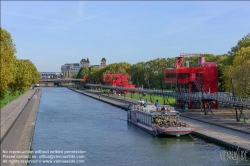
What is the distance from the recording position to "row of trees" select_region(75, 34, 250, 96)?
182 ft

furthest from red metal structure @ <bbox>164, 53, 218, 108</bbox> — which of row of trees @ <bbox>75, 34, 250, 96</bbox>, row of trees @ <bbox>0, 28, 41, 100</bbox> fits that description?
row of trees @ <bbox>0, 28, 41, 100</bbox>

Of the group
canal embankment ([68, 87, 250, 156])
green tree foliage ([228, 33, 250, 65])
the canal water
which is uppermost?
green tree foliage ([228, 33, 250, 65])

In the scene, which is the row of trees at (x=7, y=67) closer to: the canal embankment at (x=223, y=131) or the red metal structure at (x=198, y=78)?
the canal embankment at (x=223, y=131)

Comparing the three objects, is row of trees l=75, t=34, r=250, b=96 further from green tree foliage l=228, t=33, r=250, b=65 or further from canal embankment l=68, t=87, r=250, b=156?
canal embankment l=68, t=87, r=250, b=156

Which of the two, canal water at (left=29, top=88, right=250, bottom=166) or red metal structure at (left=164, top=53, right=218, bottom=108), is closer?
canal water at (left=29, top=88, right=250, bottom=166)

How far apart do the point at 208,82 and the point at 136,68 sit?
90524 mm

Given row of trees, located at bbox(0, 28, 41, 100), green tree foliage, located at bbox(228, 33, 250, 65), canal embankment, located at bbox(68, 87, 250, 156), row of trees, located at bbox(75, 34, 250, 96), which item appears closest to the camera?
canal embankment, located at bbox(68, 87, 250, 156)

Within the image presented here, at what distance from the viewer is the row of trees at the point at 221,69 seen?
5555cm

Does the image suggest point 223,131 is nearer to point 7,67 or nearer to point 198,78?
point 7,67

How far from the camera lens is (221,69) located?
85.1m

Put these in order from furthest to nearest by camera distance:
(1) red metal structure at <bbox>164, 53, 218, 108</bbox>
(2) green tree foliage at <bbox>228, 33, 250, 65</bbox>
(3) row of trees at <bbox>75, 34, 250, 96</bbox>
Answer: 1. (2) green tree foliage at <bbox>228, 33, 250, 65</bbox>
2. (1) red metal structure at <bbox>164, 53, 218, 108</bbox>
3. (3) row of trees at <bbox>75, 34, 250, 96</bbox>

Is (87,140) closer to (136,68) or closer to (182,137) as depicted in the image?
(182,137)

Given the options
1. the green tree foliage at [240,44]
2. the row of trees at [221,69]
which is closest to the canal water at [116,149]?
the row of trees at [221,69]

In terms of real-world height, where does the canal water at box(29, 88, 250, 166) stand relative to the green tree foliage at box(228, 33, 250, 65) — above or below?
below
